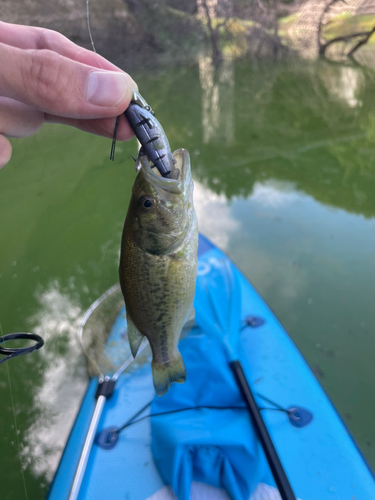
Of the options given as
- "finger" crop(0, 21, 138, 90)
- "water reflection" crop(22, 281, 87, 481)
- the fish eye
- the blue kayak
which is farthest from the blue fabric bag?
"finger" crop(0, 21, 138, 90)

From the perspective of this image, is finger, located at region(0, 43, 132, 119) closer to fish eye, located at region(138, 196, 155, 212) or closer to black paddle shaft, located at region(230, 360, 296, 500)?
fish eye, located at region(138, 196, 155, 212)

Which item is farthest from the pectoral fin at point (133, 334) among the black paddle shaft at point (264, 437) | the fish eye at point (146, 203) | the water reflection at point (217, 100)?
the water reflection at point (217, 100)

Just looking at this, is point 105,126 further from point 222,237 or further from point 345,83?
point 345,83

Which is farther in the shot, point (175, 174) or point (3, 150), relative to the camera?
point (3, 150)

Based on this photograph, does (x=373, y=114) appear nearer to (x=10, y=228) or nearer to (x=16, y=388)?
(x=10, y=228)

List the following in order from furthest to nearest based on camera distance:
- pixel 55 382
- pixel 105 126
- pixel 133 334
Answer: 1. pixel 55 382
2. pixel 105 126
3. pixel 133 334

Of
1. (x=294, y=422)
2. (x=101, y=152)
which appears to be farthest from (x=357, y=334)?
(x=101, y=152)

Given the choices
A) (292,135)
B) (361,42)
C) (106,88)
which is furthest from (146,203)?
(361,42)
